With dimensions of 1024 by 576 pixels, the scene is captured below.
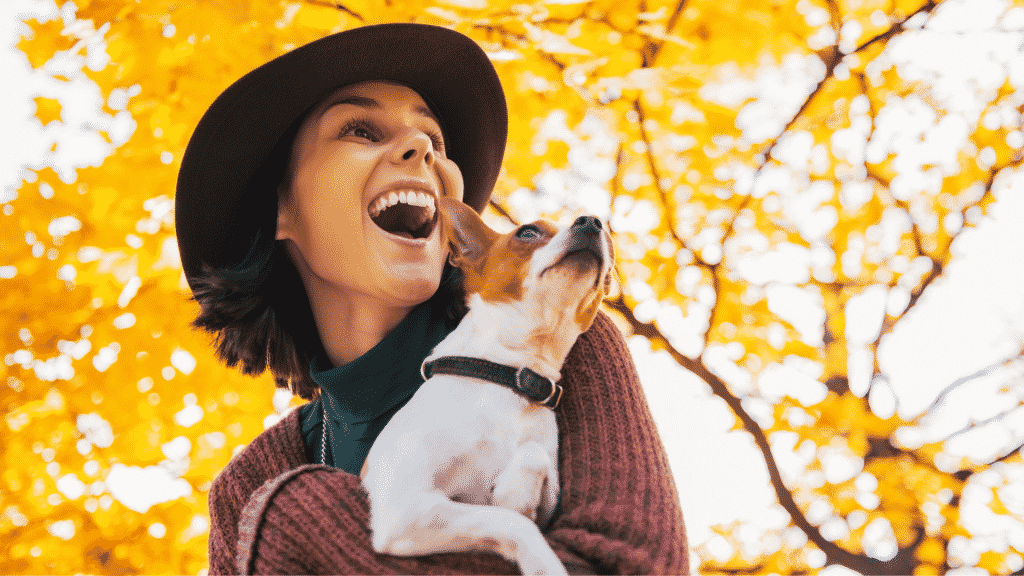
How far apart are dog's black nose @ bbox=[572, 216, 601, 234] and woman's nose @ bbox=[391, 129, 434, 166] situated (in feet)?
1.82

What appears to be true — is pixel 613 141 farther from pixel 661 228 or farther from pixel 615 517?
pixel 615 517

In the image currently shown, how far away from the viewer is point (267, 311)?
2.27 m

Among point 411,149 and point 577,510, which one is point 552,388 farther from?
point 411,149

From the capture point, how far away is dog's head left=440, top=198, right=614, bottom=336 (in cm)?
157

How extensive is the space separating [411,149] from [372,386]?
2.32 ft

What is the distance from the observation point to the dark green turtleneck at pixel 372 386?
1863 millimetres

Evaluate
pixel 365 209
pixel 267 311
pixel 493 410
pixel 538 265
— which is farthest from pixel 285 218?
pixel 493 410

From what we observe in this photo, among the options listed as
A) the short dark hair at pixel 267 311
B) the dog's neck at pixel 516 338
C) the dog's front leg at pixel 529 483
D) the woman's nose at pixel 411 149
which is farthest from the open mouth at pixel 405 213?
the dog's front leg at pixel 529 483

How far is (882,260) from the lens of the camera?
383cm

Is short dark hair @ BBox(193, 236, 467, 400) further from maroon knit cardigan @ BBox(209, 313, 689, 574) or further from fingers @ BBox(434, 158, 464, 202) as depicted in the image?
maroon knit cardigan @ BBox(209, 313, 689, 574)

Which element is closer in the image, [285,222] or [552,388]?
[552,388]

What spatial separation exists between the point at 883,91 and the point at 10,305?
191 inches

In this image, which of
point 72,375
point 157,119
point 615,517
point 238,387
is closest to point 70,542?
point 72,375

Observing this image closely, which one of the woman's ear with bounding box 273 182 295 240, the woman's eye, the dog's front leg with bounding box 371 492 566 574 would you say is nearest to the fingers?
the woman's eye
